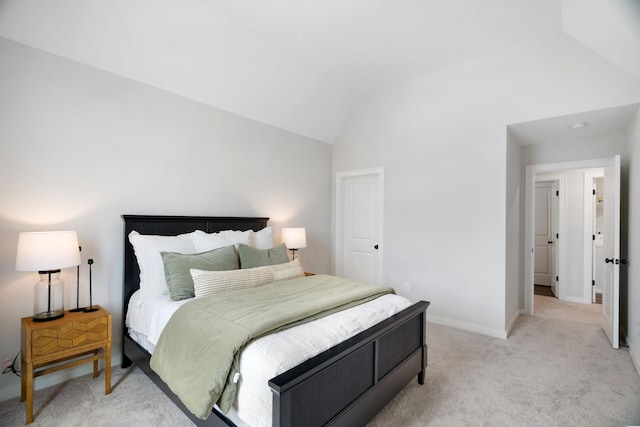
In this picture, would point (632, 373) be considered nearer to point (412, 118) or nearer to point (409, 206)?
point (409, 206)

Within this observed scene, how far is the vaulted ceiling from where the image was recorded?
2.32m

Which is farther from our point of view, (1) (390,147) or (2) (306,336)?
(1) (390,147)

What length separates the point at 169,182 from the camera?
3113mm

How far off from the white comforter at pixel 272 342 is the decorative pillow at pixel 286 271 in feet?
2.91

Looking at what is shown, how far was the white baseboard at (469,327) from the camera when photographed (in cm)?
343

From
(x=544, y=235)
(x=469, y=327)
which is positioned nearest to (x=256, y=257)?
(x=469, y=327)

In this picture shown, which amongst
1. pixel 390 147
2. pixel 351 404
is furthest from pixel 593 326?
pixel 351 404

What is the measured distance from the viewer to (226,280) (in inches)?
96.0

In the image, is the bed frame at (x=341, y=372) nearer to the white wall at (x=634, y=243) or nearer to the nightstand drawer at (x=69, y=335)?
the nightstand drawer at (x=69, y=335)

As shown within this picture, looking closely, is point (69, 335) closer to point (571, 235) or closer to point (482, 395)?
point (482, 395)

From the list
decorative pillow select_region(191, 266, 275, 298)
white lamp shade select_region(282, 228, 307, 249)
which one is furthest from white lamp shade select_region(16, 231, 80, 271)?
white lamp shade select_region(282, 228, 307, 249)

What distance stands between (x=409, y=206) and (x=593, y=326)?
2609mm

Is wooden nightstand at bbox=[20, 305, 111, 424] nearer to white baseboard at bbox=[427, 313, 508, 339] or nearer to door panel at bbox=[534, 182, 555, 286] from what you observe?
white baseboard at bbox=[427, 313, 508, 339]

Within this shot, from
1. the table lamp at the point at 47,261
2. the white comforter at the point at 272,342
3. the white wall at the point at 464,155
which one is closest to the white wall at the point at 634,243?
the white wall at the point at 464,155
